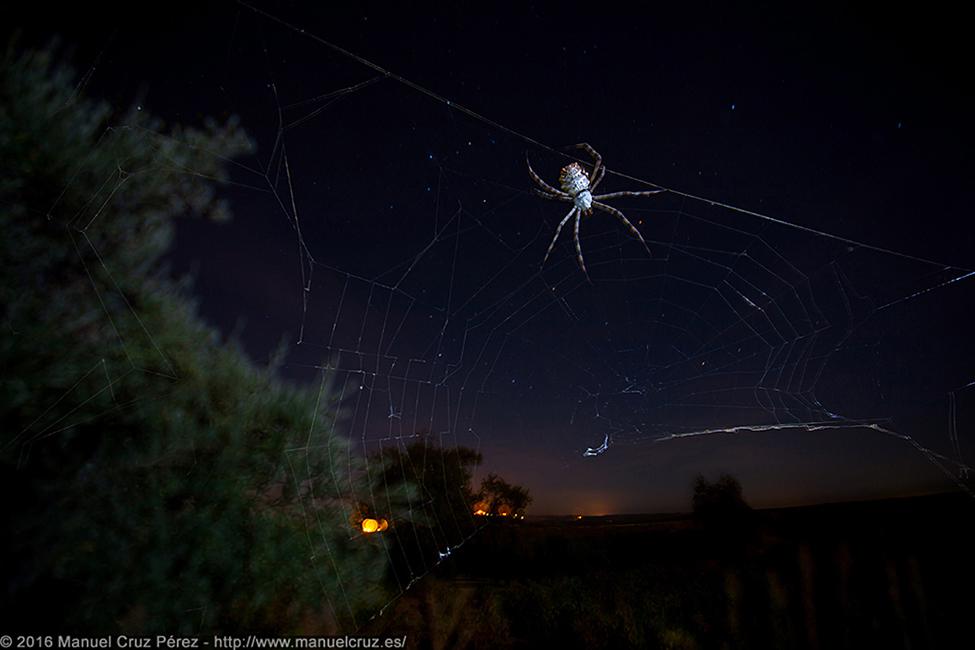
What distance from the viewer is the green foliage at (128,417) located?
2.72 m

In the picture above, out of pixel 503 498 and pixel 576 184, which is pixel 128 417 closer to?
pixel 576 184

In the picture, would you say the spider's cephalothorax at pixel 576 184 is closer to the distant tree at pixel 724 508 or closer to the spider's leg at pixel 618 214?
the spider's leg at pixel 618 214

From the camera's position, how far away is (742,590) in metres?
5.19

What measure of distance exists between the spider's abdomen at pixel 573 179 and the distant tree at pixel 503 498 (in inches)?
544

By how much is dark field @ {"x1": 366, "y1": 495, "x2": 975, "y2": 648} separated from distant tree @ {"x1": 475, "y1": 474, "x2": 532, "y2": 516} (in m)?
9.70

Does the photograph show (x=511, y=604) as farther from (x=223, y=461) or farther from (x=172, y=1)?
(x=172, y=1)

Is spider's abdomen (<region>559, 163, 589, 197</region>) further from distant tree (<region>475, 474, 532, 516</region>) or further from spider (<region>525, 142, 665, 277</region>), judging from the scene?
distant tree (<region>475, 474, 532, 516</region>)

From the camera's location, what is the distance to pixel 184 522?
336 centimetres

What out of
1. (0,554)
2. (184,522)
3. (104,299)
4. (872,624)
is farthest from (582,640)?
(104,299)

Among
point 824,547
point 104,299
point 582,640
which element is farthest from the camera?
point 582,640

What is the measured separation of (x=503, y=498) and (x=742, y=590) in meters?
14.9

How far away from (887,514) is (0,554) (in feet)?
24.5

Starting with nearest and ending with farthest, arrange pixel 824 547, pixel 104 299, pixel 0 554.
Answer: pixel 0 554, pixel 104 299, pixel 824 547

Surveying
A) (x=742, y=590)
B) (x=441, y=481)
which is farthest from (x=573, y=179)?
(x=441, y=481)
